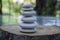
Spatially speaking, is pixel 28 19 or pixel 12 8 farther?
pixel 12 8

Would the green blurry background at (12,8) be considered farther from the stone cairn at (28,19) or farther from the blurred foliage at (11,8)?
the stone cairn at (28,19)

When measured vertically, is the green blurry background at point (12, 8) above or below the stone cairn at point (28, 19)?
below

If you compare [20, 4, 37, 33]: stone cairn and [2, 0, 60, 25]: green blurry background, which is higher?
[20, 4, 37, 33]: stone cairn

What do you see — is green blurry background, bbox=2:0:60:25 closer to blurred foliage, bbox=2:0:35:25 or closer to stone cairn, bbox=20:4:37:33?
blurred foliage, bbox=2:0:35:25

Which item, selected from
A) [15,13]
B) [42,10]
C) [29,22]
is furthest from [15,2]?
[29,22]

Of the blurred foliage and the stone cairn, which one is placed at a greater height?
the stone cairn

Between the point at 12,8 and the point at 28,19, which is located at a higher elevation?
the point at 28,19

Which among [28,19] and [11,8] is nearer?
[28,19]

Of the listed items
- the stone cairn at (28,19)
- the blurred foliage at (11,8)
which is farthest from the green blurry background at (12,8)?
Answer: the stone cairn at (28,19)

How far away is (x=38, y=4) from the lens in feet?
30.3

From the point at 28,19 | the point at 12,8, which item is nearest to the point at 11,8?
the point at 12,8

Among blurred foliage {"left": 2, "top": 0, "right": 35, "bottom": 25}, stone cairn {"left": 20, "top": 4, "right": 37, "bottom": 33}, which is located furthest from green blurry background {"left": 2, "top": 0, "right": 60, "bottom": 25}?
stone cairn {"left": 20, "top": 4, "right": 37, "bottom": 33}

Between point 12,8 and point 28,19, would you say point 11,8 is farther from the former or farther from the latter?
point 28,19

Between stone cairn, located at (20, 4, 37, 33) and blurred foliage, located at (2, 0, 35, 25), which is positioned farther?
blurred foliage, located at (2, 0, 35, 25)
